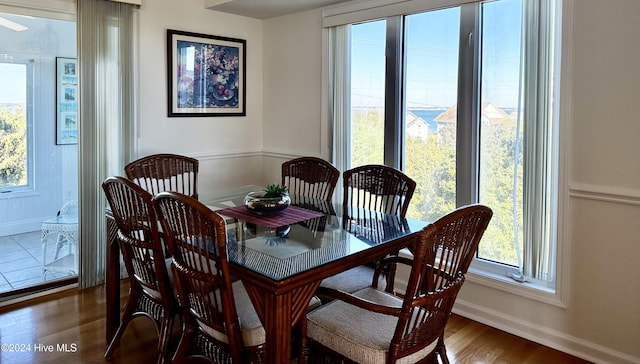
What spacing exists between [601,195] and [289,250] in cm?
165

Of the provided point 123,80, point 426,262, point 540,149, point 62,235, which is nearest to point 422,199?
point 540,149

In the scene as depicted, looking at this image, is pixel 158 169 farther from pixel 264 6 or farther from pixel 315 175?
pixel 264 6

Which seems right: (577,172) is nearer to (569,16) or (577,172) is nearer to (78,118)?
(569,16)

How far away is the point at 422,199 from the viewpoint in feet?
11.1

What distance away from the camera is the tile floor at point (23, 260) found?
3.34 metres

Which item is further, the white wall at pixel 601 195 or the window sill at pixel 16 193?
the window sill at pixel 16 193

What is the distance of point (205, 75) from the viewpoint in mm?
4082

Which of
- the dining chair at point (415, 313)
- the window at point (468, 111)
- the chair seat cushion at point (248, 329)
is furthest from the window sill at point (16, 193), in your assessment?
the dining chair at point (415, 313)

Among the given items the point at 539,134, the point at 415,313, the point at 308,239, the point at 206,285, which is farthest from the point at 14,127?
the point at 539,134

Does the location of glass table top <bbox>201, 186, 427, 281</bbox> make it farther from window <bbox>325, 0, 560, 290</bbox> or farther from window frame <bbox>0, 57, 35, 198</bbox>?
window frame <bbox>0, 57, 35, 198</bbox>

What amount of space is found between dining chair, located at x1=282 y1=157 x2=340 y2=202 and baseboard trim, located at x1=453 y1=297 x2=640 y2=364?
1132mm

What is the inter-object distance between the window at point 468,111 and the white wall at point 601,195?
0.47ft

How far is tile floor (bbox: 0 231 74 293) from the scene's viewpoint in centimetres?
334

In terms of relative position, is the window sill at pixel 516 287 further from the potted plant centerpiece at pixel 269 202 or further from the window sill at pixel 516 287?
the potted plant centerpiece at pixel 269 202
